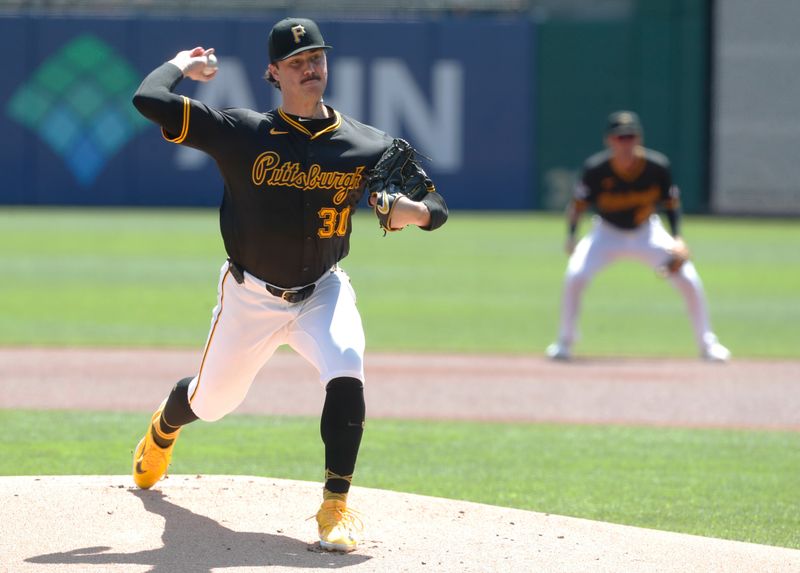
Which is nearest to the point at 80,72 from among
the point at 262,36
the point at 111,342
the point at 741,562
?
the point at 262,36

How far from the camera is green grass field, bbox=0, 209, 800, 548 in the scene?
6750mm

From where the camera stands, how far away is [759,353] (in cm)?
1178

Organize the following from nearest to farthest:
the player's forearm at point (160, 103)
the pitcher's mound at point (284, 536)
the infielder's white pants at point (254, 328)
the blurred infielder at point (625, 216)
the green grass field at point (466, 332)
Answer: the pitcher's mound at point (284, 536), the player's forearm at point (160, 103), the infielder's white pants at point (254, 328), the green grass field at point (466, 332), the blurred infielder at point (625, 216)

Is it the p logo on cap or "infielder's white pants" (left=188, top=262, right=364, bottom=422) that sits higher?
the p logo on cap

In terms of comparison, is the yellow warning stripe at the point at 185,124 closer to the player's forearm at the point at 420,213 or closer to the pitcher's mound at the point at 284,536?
the player's forearm at the point at 420,213

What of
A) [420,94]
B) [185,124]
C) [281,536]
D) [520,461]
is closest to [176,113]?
[185,124]

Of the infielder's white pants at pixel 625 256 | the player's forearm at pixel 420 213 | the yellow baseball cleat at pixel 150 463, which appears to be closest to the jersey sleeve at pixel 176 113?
the player's forearm at pixel 420 213

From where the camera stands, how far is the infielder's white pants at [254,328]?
5398 mm

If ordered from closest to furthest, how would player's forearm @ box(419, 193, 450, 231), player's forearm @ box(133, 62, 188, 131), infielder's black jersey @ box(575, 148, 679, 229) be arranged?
player's forearm @ box(133, 62, 188, 131)
player's forearm @ box(419, 193, 450, 231)
infielder's black jersey @ box(575, 148, 679, 229)

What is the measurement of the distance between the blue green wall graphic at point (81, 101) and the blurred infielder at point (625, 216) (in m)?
18.8

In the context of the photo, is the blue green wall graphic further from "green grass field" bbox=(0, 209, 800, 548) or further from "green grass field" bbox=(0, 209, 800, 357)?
"green grass field" bbox=(0, 209, 800, 357)

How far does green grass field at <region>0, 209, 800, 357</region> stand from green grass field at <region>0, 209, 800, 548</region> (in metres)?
0.04

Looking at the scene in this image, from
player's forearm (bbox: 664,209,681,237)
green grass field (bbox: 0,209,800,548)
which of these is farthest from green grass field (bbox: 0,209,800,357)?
player's forearm (bbox: 664,209,681,237)

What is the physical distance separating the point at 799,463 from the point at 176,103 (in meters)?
3.97
